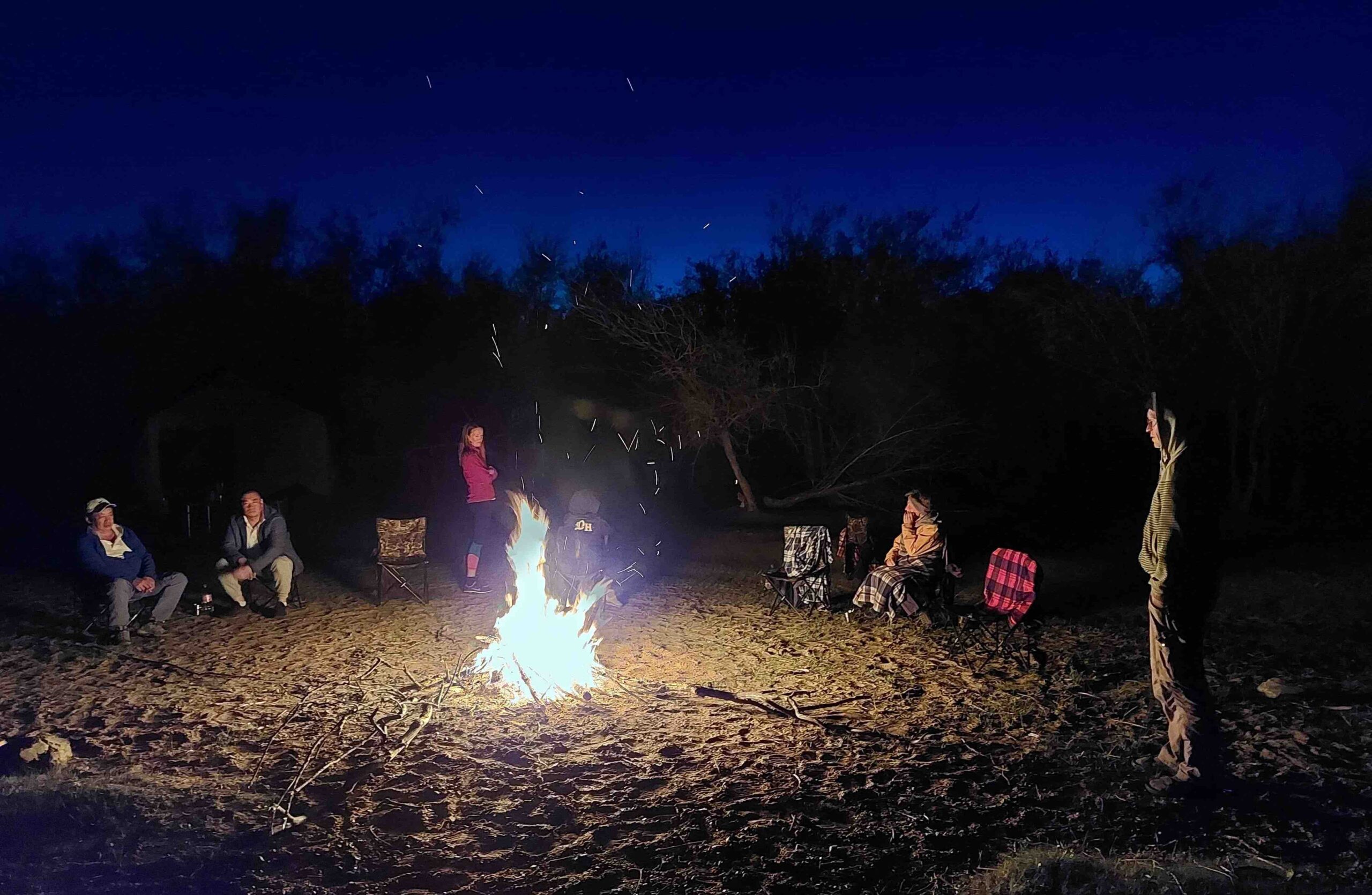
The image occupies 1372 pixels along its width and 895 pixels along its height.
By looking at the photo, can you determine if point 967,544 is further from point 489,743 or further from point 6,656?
point 6,656

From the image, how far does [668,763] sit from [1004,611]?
3.74 m

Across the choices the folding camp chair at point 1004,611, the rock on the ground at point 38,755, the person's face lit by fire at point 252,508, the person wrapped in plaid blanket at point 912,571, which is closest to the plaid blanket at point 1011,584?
the folding camp chair at point 1004,611

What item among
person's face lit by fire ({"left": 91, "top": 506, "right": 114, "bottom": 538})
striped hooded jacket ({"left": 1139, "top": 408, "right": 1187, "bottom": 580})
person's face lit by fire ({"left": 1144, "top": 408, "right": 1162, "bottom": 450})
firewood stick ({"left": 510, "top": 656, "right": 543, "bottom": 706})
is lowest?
firewood stick ({"left": 510, "top": 656, "right": 543, "bottom": 706})

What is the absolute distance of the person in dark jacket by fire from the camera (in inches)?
148

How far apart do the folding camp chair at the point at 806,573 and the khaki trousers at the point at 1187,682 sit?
399 cm

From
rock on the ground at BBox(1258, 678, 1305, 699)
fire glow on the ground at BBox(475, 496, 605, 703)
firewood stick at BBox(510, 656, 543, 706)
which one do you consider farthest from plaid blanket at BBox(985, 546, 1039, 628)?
firewood stick at BBox(510, 656, 543, 706)

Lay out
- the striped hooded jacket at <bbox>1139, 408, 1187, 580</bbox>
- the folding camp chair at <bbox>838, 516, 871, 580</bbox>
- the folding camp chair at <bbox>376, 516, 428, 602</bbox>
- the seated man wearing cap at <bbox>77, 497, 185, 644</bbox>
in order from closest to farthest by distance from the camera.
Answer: the striped hooded jacket at <bbox>1139, 408, 1187, 580</bbox> < the seated man wearing cap at <bbox>77, 497, 185, 644</bbox> < the folding camp chair at <bbox>376, 516, 428, 602</bbox> < the folding camp chair at <bbox>838, 516, 871, 580</bbox>

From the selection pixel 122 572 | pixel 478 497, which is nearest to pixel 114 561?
pixel 122 572

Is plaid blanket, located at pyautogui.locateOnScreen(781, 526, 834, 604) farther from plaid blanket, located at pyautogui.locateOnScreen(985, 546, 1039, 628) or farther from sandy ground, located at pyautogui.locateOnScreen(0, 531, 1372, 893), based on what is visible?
plaid blanket, located at pyautogui.locateOnScreen(985, 546, 1039, 628)

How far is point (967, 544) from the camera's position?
11.5 meters

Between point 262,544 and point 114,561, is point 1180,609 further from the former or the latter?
point 114,561

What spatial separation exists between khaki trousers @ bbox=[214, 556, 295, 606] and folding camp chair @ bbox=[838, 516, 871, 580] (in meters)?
5.44

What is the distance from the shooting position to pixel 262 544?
25.3 ft

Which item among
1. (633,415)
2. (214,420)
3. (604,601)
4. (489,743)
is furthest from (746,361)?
(489,743)
